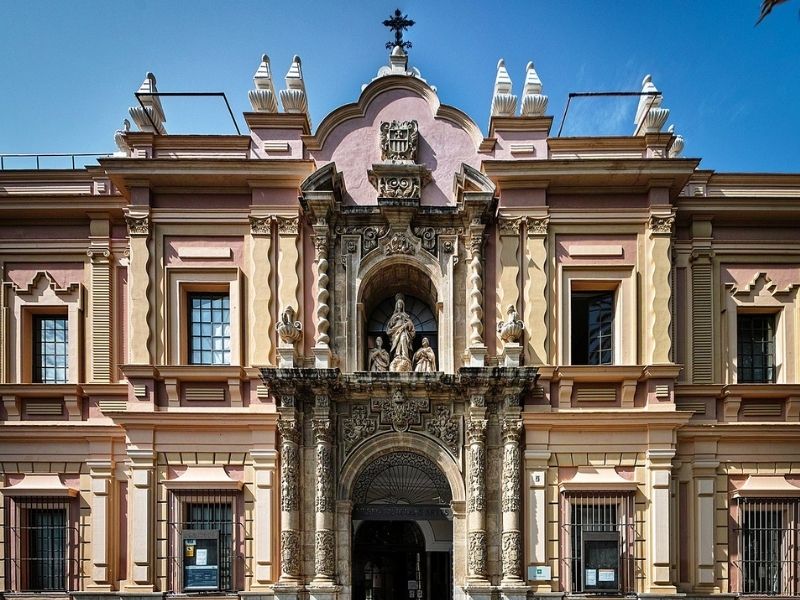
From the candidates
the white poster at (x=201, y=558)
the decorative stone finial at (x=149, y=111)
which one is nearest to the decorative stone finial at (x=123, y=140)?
the decorative stone finial at (x=149, y=111)

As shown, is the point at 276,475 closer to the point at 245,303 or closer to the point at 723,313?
the point at 245,303

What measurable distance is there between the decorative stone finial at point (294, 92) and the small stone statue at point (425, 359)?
20.3ft

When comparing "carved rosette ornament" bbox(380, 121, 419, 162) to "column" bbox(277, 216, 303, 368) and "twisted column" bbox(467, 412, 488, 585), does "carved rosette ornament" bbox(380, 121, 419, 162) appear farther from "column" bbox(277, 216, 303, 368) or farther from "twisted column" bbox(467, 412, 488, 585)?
"twisted column" bbox(467, 412, 488, 585)

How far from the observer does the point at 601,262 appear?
17.3 m

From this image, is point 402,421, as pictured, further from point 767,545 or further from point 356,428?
point 767,545

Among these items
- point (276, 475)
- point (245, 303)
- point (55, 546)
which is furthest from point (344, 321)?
point (55, 546)

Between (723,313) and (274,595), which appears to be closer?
(274,595)

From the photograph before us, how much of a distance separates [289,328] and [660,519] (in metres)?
8.95

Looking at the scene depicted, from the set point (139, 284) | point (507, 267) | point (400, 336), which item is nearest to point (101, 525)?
point (139, 284)

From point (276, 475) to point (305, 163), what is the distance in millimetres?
6998

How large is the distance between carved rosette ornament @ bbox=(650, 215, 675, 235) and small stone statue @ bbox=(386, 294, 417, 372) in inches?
232

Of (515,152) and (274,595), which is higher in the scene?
(515,152)

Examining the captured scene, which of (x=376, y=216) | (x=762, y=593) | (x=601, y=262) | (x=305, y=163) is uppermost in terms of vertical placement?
(x=305, y=163)

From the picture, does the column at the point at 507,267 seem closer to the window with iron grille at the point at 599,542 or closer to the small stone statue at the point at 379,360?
the small stone statue at the point at 379,360
